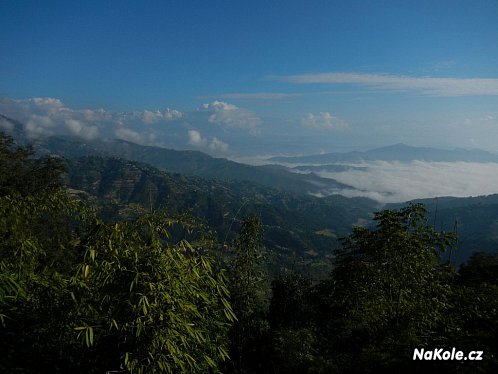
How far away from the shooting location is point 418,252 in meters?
13.1

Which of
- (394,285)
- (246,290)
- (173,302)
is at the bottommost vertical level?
(246,290)

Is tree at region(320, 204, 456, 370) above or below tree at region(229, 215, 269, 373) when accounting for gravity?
above

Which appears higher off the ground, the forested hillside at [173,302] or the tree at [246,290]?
the forested hillside at [173,302]

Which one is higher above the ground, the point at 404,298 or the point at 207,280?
the point at 207,280

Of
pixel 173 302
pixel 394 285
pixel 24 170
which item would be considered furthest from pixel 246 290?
pixel 24 170

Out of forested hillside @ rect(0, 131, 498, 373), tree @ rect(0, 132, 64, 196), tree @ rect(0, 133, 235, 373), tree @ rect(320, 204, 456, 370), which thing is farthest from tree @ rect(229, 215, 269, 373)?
tree @ rect(0, 132, 64, 196)

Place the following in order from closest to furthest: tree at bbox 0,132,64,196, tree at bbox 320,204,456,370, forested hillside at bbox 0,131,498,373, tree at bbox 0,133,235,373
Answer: tree at bbox 0,133,235,373 → forested hillside at bbox 0,131,498,373 → tree at bbox 320,204,456,370 → tree at bbox 0,132,64,196

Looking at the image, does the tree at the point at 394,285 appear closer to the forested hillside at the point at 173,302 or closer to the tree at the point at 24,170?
the forested hillside at the point at 173,302

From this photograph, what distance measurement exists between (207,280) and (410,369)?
591 centimetres

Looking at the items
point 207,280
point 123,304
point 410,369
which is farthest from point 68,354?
point 410,369

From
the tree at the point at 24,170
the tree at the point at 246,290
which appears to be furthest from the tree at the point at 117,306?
the tree at the point at 24,170

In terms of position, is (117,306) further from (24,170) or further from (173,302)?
(24,170)

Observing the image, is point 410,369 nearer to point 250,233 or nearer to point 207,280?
point 207,280

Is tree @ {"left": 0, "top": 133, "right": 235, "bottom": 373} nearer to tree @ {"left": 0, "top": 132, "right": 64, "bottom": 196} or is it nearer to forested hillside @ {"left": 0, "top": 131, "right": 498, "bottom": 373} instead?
forested hillside @ {"left": 0, "top": 131, "right": 498, "bottom": 373}
